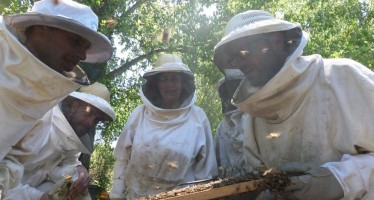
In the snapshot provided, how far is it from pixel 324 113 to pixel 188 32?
11503mm

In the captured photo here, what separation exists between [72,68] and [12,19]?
0.54m

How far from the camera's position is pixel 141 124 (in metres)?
5.48

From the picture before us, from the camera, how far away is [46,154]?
13.4 ft

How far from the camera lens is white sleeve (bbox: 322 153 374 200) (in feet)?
8.89

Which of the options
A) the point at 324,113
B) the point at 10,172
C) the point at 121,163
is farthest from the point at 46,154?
the point at 324,113

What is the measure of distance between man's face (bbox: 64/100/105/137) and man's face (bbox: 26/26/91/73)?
1362mm

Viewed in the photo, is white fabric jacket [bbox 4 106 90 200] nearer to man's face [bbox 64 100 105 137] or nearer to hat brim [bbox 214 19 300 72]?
man's face [bbox 64 100 105 137]

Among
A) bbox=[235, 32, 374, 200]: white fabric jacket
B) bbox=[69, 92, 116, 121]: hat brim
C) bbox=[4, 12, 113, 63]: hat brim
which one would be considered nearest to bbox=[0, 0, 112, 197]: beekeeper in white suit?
bbox=[4, 12, 113, 63]: hat brim

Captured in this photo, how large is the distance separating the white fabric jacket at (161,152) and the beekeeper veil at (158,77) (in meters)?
0.15

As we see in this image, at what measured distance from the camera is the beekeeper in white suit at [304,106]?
2744 millimetres

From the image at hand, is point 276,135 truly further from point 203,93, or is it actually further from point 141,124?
point 203,93

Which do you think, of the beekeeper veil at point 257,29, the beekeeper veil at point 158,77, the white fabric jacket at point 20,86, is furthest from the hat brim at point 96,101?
the beekeeper veil at point 257,29

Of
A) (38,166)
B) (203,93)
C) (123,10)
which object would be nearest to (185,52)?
(123,10)

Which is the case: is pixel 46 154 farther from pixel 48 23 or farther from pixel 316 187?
pixel 316 187
